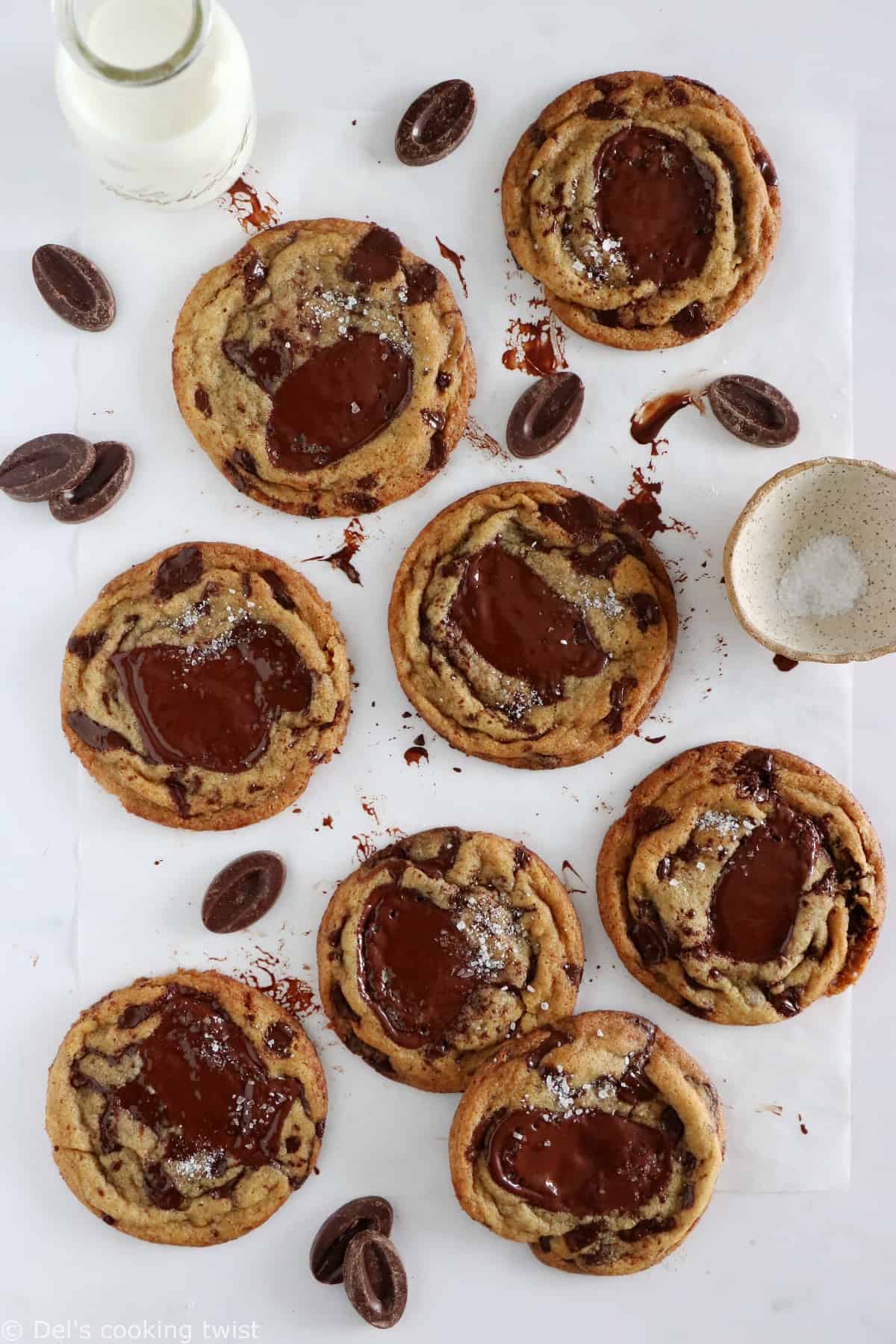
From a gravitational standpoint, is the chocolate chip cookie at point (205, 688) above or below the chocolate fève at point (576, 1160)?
above

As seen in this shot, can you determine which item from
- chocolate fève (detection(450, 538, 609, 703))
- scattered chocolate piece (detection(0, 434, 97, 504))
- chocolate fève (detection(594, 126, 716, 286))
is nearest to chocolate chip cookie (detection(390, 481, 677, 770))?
chocolate fève (detection(450, 538, 609, 703))

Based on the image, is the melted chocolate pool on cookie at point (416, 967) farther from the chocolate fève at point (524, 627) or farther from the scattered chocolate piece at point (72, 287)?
the scattered chocolate piece at point (72, 287)

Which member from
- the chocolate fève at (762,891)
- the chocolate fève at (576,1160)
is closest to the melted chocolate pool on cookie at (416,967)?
the chocolate fève at (576,1160)

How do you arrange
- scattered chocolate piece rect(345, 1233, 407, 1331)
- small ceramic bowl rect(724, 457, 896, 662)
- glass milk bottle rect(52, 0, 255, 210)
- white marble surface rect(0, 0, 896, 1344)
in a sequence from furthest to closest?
white marble surface rect(0, 0, 896, 1344) → scattered chocolate piece rect(345, 1233, 407, 1331) → small ceramic bowl rect(724, 457, 896, 662) → glass milk bottle rect(52, 0, 255, 210)

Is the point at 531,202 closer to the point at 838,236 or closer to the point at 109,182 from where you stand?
the point at 838,236

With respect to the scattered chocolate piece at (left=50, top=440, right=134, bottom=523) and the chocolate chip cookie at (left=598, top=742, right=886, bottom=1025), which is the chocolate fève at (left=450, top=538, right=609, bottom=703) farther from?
the scattered chocolate piece at (left=50, top=440, right=134, bottom=523)

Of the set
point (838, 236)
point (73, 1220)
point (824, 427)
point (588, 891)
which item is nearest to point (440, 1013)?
point (588, 891)

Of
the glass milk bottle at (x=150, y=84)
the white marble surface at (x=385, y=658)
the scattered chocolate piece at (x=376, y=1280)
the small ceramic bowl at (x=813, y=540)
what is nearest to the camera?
the glass milk bottle at (x=150, y=84)
